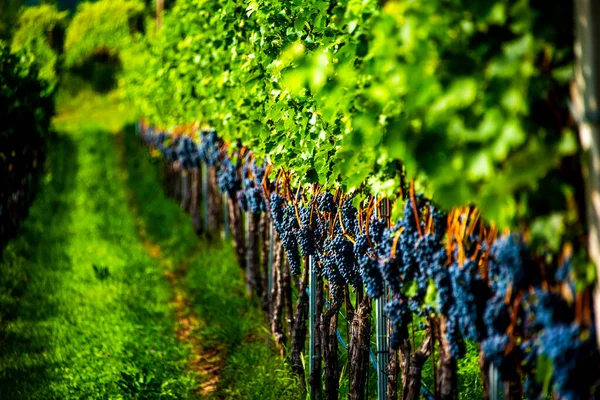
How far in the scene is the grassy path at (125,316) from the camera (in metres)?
6.09

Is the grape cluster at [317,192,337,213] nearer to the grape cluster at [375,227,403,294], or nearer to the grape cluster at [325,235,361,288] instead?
the grape cluster at [325,235,361,288]

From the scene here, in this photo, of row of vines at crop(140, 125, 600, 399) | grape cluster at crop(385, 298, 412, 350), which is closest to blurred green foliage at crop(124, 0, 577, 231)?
row of vines at crop(140, 125, 600, 399)

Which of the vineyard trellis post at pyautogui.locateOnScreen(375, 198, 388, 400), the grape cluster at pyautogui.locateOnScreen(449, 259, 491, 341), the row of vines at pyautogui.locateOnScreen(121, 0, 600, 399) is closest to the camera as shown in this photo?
the row of vines at pyautogui.locateOnScreen(121, 0, 600, 399)

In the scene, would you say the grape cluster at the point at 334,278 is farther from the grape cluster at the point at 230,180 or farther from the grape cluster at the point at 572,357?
the grape cluster at the point at 230,180

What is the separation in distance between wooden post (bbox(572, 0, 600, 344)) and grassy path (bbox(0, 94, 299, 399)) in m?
3.88

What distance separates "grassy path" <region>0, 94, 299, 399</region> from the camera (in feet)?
20.0

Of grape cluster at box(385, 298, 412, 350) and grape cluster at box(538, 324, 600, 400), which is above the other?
grape cluster at box(385, 298, 412, 350)

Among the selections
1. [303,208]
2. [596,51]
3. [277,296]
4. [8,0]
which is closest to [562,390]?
[596,51]

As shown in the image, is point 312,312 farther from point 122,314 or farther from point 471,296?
point 122,314

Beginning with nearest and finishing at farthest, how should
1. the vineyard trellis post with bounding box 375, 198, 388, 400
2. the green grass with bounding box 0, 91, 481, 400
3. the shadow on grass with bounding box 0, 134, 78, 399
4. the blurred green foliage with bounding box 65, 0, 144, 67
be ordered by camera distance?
the vineyard trellis post with bounding box 375, 198, 388, 400 → the green grass with bounding box 0, 91, 481, 400 → the shadow on grass with bounding box 0, 134, 78, 399 → the blurred green foliage with bounding box 65, 0, 144, 67

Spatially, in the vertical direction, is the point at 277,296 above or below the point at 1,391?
above

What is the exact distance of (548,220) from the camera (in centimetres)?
232

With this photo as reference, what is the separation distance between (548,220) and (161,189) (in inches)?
671

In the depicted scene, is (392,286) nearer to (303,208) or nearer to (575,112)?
(575,112)
